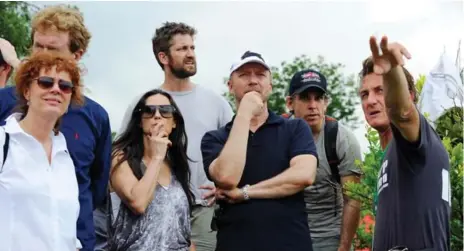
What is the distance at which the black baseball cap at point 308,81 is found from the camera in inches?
253

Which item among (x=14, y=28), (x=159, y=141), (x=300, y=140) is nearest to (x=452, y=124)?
(x=300, y=140)

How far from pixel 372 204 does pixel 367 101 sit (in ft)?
3.17

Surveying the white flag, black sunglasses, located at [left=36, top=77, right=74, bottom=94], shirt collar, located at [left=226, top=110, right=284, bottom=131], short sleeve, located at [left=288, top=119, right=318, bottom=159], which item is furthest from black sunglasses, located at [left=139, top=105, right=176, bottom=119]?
the white flag

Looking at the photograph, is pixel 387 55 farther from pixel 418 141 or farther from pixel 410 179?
pixel 410 179

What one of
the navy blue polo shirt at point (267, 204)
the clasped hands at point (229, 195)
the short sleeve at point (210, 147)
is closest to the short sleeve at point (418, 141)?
the navy blue polo shirt at point (267, 204)

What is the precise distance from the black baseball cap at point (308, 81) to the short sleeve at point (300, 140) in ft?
3.05

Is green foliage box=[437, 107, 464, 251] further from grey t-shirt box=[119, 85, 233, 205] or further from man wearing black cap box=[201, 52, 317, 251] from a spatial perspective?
grey t-shirt box=[119, 85, 233, 205]

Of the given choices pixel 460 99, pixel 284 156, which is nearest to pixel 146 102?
pixel 284 156

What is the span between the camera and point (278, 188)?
16.9ft

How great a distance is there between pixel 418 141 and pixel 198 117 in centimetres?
276

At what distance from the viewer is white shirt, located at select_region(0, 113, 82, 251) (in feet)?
13.5

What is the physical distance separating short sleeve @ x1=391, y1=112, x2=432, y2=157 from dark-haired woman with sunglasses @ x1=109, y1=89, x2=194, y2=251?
1.97 metres

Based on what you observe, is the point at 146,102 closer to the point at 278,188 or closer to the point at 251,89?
the point at 251,89

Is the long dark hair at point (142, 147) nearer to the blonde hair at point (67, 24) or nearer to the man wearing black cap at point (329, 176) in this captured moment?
the blonde hair at point (67, 24)
